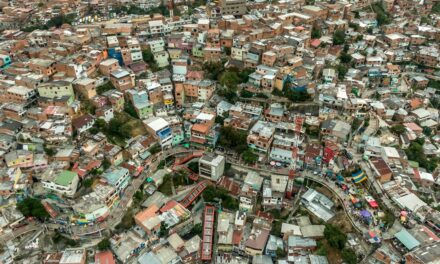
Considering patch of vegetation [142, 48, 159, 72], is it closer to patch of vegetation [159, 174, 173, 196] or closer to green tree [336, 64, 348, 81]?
patch of vegetation [159, 174, 173, 196]

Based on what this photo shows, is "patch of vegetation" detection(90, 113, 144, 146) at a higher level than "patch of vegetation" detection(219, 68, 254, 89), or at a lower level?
lower

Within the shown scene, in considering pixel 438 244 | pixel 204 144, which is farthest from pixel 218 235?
pixel 438 244

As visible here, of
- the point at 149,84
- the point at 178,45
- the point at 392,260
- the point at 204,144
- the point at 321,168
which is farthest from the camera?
the point at 178,45

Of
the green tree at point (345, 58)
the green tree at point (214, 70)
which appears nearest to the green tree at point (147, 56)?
the green tree at point (214, 70)

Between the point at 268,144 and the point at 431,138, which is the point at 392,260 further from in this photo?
the point at 431,138

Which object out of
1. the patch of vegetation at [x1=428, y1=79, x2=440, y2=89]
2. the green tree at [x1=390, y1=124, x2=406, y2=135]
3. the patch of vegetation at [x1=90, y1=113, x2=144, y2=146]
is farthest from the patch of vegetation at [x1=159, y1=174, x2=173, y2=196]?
the patch of vegetation at [x1=428, y1=79, x2=440, y2=89]

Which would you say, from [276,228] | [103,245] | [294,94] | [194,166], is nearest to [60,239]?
[103,245]
